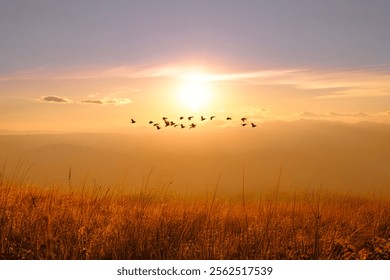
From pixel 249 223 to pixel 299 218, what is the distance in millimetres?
1325

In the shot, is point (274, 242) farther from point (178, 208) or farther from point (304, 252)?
point (178, 208)

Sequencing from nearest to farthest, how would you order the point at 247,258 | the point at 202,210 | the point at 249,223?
the point at 247,258, the point at 249,223, the point at 202,210

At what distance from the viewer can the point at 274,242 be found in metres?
6.50

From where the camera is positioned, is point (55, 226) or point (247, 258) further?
point (55, 226)

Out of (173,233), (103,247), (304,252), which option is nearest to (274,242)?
(304,252)

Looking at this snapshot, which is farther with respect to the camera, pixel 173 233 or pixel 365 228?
pixel 365 228

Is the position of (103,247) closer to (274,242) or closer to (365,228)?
(274,242)

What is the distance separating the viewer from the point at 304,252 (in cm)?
603

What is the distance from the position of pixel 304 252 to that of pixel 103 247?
8.03 feet
